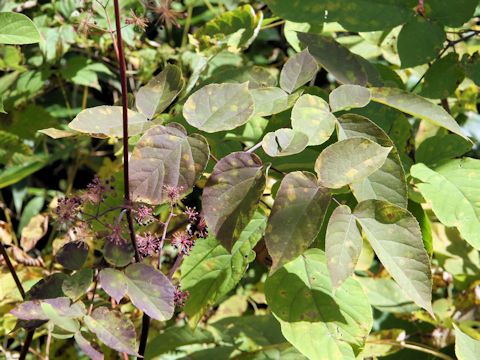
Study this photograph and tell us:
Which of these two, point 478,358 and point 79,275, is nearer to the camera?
→ point 79,275

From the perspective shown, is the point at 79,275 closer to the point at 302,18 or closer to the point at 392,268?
the point at 392,268

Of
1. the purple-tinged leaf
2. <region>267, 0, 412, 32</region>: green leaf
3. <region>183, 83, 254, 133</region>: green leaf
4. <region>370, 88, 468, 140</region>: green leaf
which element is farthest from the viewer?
<region>267, 0, 412, 32</region>: green leaf

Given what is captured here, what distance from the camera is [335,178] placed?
927 millimetres

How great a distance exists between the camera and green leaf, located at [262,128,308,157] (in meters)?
0.96

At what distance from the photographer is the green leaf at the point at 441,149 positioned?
131 cm

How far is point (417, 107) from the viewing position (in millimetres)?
1113

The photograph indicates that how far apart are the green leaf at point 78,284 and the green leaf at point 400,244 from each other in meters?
0.38

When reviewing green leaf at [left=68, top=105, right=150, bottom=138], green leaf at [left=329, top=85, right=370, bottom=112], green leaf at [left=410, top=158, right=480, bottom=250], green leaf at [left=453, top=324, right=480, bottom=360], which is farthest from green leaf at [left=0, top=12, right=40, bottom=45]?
green leaf at [left=453, top=324, right=480, bottom=360]

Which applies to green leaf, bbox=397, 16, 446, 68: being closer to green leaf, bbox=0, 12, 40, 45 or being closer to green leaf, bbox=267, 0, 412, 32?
green leaf, bbox=267, 0, 412, 32

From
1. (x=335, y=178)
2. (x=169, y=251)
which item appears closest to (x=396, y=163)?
(x=335, y=178)

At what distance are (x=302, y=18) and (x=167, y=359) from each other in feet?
2.77

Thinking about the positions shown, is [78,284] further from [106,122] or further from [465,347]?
[465,347]

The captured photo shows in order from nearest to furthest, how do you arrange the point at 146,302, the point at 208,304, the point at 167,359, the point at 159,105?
the point at 146,302 < the point at 159,105 < the point at 208,304 < the point at 167,359

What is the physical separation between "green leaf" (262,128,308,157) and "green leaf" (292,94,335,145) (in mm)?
19
